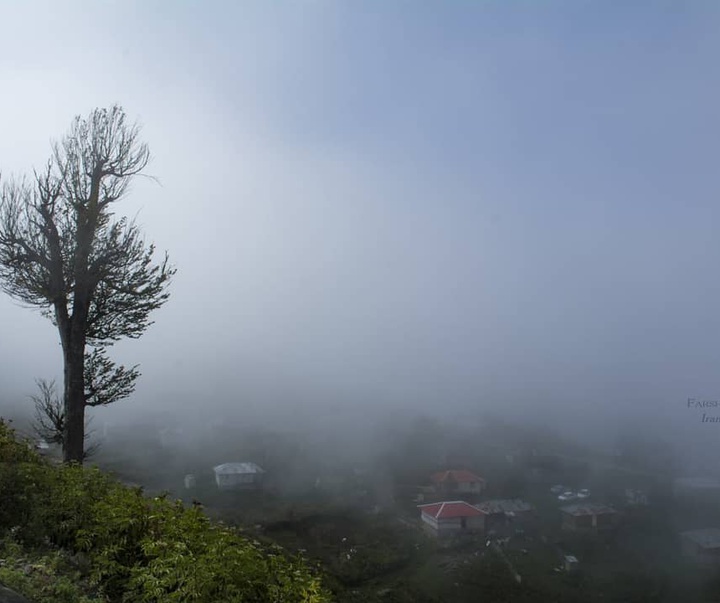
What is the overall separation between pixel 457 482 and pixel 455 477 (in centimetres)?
53

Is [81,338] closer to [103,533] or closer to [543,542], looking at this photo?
[103,533]

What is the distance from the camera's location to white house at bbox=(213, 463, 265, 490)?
4825cm

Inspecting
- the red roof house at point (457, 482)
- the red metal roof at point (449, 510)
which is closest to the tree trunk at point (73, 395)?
the red metal roof at point (449, 510)

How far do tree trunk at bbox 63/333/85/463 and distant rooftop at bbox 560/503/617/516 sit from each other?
40.2 metres

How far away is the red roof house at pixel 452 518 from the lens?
133 ft

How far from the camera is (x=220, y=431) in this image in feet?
216

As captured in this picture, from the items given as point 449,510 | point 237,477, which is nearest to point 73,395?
point 449,510

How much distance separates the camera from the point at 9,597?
4.13m

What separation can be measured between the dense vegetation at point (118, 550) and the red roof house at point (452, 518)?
36.8 meters

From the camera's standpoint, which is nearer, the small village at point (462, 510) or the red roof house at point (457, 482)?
the small village at point (462, 510)

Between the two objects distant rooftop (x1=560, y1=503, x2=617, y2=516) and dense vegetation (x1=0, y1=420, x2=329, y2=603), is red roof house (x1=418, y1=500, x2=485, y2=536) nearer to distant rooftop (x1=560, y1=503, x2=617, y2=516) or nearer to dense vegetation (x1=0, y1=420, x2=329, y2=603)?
distant rooftop (x1=560, y1=503, x2=617, y2=516)

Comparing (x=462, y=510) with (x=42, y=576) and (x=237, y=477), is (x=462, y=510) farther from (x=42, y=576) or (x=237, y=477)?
(x=42, y=576)

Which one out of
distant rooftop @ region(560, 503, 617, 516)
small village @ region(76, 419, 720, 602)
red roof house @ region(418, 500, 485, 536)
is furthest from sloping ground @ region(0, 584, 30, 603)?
distant rooftop @ region(560, 503, 617, 516)

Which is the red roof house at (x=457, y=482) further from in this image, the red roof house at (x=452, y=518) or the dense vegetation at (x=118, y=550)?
the dense vegetation at (x=118, y=550)
